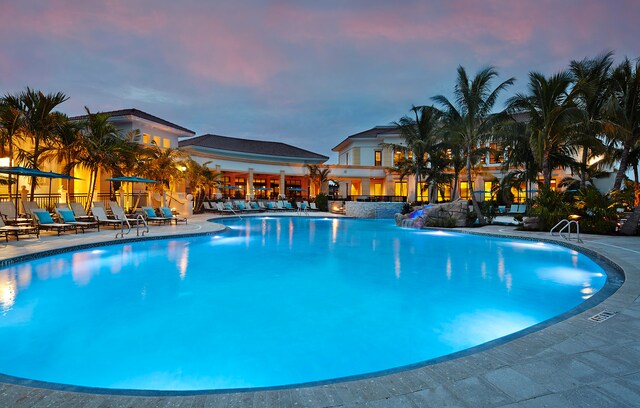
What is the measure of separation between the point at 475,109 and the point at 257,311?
14.8 metres

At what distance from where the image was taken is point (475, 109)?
16.1 metres

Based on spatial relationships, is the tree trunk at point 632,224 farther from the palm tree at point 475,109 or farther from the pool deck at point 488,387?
the pool deck at point 488,387

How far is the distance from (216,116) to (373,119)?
106 feet

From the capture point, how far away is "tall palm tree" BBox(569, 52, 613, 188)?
1381 centimetres

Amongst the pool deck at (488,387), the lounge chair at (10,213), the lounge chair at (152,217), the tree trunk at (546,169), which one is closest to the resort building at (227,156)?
the lounge chair at (152,217)

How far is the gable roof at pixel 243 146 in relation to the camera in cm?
3100

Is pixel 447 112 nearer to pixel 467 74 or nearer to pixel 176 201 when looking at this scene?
pixel 467 74

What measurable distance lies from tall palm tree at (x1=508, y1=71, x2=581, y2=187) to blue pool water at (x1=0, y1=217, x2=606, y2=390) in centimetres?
668

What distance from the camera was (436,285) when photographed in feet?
21.5

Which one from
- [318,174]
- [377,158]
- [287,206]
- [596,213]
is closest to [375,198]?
[318,174]

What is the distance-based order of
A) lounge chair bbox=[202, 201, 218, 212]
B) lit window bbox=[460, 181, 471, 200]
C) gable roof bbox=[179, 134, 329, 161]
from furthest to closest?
1. lit window bbox=[460, 181, 471, 200]
2. gable roof bbox=[179, 134, 329, 161]
3. lounge chair bbox=[202, 201, 218, 212]

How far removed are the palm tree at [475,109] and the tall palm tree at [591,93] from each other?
2739 millimetres

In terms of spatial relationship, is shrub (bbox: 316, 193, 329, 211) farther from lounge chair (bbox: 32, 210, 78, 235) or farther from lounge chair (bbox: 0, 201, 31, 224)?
lounge chair (bbox: 0, 201, 31, 224)

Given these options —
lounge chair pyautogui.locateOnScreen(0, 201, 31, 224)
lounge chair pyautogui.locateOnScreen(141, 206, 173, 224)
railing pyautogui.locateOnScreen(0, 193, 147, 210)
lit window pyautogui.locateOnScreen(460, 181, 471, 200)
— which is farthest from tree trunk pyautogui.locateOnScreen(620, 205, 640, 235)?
lit window pyautogui.locateOnScreen(460, 181, 471, 200)
